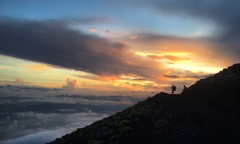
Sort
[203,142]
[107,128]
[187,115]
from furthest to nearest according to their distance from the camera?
1. [107,128]
2. [187,115]
3. [203,142]

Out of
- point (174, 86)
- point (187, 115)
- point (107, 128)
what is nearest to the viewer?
point (187, 115)

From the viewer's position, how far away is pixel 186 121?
3925cm

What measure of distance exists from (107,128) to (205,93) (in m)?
17.1

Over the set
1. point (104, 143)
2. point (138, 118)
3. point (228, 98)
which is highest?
point (228, 98)

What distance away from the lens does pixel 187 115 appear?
40438 mm

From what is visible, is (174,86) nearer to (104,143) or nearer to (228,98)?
(228,98)

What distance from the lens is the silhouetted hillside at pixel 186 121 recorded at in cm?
3669

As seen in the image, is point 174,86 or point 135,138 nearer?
point 135,138

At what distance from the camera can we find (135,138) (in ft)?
133

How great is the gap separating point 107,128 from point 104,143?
6.62 metres

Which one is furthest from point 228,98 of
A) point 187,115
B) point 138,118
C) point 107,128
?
point 107,128

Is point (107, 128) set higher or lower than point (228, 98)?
lower

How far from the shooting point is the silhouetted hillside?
3669cm

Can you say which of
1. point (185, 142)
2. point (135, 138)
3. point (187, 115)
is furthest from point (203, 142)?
point (135, 138)
